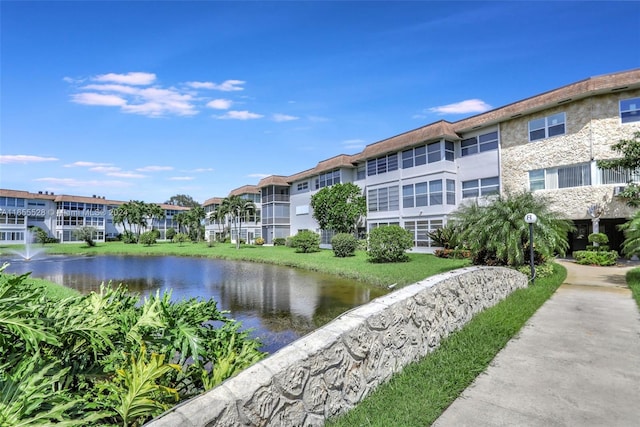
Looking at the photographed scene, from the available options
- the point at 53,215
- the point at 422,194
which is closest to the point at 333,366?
the point at 422,194

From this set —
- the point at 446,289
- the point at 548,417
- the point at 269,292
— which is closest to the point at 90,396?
the point at 548,417

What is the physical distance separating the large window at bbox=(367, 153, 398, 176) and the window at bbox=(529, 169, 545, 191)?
9.92 m

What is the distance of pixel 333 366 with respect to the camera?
3.65m

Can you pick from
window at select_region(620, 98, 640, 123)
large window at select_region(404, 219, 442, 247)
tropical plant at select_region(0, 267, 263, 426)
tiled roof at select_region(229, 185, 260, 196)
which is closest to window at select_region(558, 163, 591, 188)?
window at select_region(620, 98, 640, 123)

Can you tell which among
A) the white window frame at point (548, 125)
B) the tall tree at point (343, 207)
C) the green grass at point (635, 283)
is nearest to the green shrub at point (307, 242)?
the tall tree at point (343, 207)

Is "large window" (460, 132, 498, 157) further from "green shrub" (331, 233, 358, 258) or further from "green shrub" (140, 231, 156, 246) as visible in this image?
"green shrub" (140, 231, 156, 246)

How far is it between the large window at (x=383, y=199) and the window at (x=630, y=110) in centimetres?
1431

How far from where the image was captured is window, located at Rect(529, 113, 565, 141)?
20.3 meters

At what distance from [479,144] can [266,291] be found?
18456mm

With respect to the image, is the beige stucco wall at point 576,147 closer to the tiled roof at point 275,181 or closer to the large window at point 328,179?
the large window at point 328,179

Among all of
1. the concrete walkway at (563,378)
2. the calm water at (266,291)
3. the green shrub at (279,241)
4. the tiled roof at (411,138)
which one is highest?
the tiled roof at (411,138)

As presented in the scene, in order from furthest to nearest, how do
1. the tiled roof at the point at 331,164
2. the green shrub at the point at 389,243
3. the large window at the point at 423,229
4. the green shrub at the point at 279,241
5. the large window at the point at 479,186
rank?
the green shrub at the point at 279,241, the tiled roof at the point at 331,164, the large window at the point at 423,229, the large window at the point at 479,186, the green shrub at the point at 389,243

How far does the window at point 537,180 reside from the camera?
69.4ft

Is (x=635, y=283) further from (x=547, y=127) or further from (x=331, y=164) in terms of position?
(x=331, y=164)
